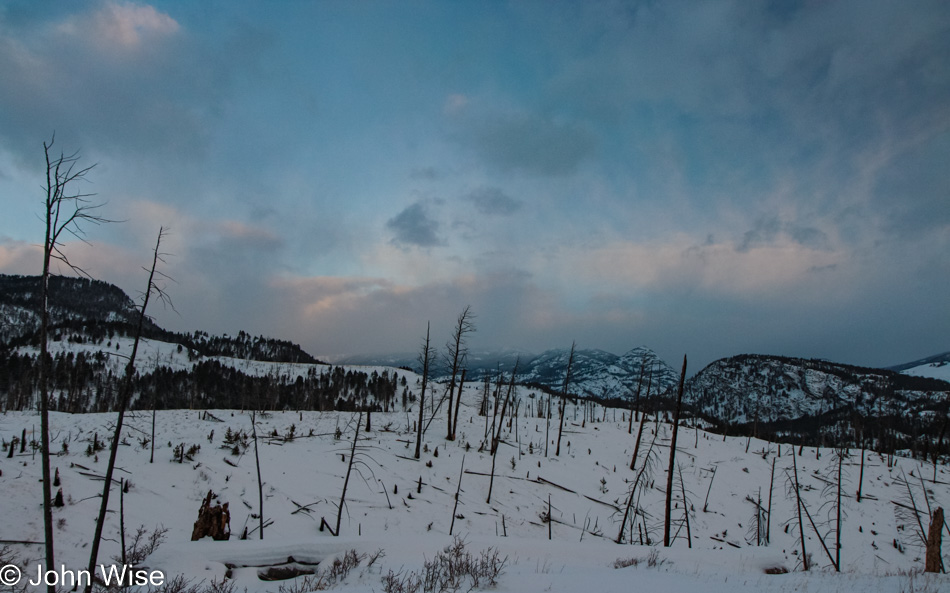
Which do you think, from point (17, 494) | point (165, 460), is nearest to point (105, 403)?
point (165, 460)

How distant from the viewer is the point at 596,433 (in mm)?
50906

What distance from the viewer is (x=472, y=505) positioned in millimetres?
26609

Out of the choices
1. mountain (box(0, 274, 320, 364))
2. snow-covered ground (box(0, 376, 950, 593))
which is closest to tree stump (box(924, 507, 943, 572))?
snow-covered ground (box(0, 376, 950, 593))

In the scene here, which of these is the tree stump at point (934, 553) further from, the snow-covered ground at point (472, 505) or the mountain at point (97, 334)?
the mountain at point (97, 334)

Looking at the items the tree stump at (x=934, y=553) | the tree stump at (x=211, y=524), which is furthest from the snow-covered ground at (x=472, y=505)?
the tree stump at (x=934, y=553)

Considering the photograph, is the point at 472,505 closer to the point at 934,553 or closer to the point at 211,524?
the point at 211,524

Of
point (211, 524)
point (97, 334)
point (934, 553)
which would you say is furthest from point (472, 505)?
point (97, 334)

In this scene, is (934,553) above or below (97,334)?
above

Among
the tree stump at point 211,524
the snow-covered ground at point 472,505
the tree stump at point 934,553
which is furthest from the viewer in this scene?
the tree stump at point 211,524

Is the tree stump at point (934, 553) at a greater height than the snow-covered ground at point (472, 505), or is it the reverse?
the tree stump at point (934, 553)

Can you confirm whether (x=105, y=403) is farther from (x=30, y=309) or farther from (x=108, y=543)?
(x=30, y=309)

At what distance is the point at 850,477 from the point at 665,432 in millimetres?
19456

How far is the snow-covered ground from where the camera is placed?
11281mm

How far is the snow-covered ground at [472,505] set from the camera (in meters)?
11.3
